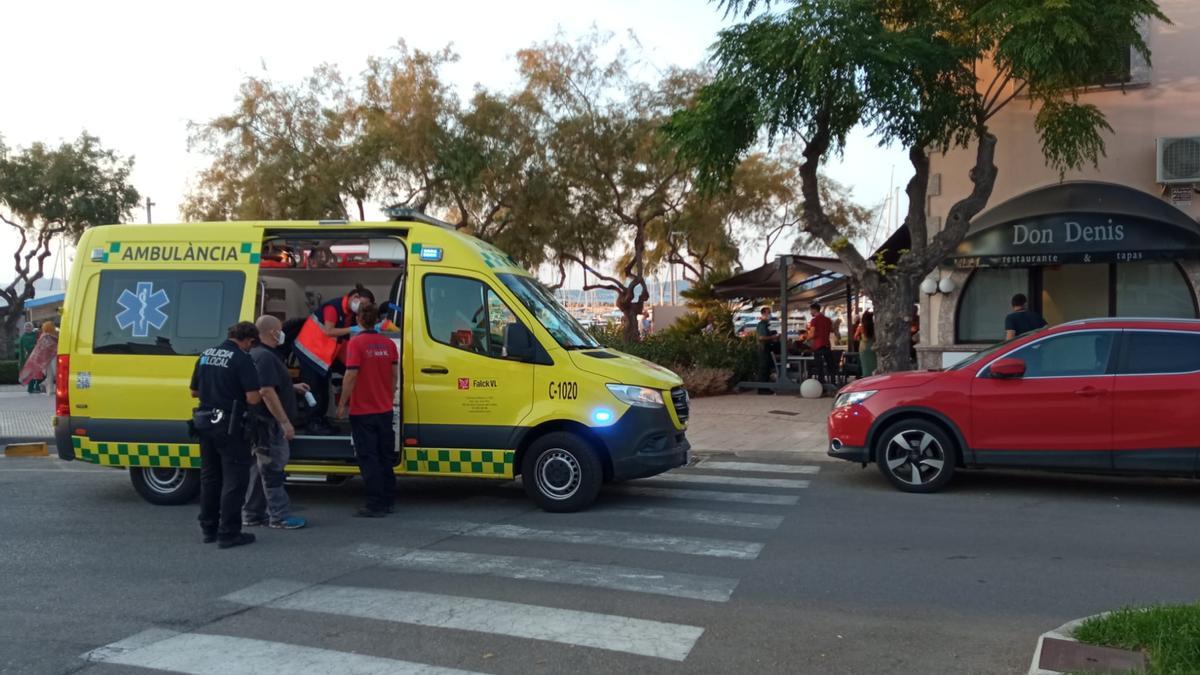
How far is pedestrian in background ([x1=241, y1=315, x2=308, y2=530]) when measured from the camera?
26.2ft

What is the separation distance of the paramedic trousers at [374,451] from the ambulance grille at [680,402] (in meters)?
2.55

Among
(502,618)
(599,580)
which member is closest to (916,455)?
(599,580)

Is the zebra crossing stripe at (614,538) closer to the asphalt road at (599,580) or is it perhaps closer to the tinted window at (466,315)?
the asphalt road at (599,580)

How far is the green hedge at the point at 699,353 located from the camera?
66.8 ft

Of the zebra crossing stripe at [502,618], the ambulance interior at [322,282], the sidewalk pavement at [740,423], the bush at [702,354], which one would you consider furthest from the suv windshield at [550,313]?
the bush at [702,354]

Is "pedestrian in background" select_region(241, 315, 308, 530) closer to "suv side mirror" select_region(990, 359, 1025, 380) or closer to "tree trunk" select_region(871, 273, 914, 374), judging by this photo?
"suv side mirror" select_region(990, 359, 1025, 380)

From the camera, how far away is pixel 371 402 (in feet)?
28.6

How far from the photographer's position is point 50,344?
20875 mm

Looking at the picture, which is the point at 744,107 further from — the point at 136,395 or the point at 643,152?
the point at 643,152

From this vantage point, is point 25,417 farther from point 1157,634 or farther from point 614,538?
point 1157,634

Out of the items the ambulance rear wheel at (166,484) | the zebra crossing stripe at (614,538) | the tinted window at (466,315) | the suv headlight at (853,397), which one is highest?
the tinted window at (466,315)

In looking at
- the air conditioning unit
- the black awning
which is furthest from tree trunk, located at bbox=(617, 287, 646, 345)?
the air conditioning unit

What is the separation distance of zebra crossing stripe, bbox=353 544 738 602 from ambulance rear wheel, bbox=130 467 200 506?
273cm

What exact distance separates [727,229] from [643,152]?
10931 millimetres
